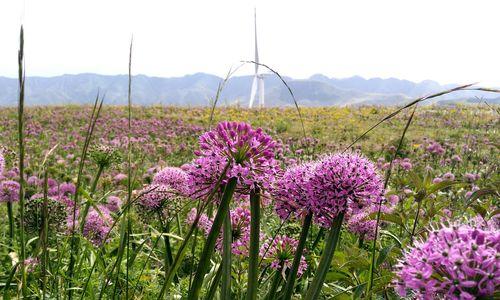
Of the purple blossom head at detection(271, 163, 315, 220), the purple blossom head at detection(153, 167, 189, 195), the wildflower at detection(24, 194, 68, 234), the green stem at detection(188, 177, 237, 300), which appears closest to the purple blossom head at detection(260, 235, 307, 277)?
the purple blossom head at detection(271, 163, 315, 220)

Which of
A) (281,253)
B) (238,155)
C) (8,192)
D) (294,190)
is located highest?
(238,155)

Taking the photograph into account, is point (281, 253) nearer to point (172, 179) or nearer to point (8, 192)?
point (172, 179)

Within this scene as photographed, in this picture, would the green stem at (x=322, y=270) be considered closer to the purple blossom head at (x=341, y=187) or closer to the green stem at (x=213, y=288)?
the purple blossom head at (x=341, y=187)

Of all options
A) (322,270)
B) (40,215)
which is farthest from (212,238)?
(40,215)

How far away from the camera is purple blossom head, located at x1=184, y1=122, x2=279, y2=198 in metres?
1.76

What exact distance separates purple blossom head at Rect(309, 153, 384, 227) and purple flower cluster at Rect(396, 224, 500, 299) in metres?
0.53

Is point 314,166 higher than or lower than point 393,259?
higher

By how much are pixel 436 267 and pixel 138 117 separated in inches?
994

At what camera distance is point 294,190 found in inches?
77.4

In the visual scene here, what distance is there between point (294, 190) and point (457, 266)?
2.89ft

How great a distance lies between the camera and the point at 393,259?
280 centimetres

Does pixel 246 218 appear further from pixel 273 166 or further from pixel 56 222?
pixel 56 222

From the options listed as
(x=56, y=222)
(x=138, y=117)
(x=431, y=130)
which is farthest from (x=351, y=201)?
(x=138, y=117)

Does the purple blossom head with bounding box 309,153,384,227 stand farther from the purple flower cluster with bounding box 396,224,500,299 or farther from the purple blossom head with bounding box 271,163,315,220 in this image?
the purple flower cluster with bounding box 396,224,500,299
